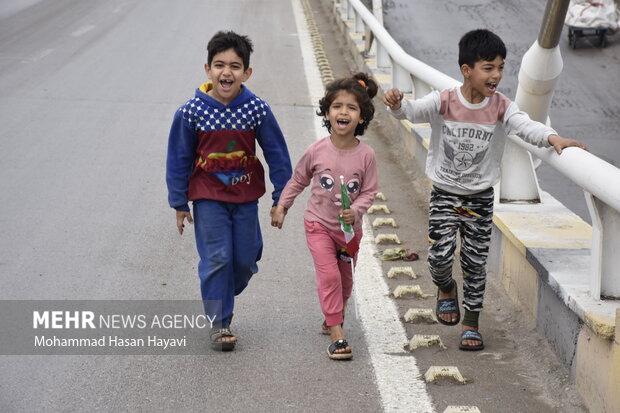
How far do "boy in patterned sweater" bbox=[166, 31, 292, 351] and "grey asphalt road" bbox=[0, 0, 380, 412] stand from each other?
399 millimetres

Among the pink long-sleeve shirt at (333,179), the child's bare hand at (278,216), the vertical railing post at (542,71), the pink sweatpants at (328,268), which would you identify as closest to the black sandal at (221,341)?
the pink sweatpants at (328,268)

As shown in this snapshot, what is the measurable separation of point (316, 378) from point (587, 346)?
4.06 ft

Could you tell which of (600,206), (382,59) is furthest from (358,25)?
(600,206)

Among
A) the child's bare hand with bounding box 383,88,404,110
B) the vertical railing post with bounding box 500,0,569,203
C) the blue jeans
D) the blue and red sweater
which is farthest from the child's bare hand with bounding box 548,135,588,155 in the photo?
the blue jeans

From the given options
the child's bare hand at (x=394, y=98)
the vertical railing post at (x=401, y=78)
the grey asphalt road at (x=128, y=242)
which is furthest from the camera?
the vertical railing post at (x=401, y=78)

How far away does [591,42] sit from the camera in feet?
63.8

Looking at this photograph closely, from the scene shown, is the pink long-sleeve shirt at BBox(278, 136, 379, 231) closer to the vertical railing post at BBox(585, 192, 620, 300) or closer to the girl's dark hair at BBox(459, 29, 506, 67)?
the girl's dark hair at BBox(459, 29, 506, 67)

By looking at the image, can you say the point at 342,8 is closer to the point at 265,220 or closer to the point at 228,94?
the point at 265,220

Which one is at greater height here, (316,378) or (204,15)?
(316,378)

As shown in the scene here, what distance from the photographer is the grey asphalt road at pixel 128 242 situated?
15.3 feet

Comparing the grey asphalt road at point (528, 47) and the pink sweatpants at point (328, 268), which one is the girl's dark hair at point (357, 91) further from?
the grey asphalt road at point (528, 47)

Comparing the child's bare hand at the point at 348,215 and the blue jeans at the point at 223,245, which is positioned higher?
the child's bare hand at the point at 348,215

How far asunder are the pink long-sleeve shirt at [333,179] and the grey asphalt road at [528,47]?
206 inches

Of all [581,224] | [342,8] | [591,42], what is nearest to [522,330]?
[581,224]
